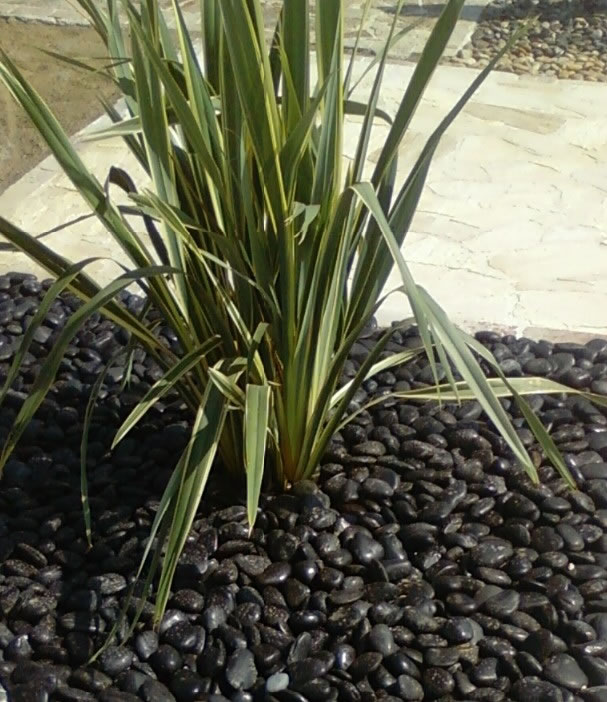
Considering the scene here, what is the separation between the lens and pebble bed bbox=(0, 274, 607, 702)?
2045 mm

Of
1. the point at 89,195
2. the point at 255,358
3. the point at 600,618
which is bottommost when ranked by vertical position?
the point at 600,618

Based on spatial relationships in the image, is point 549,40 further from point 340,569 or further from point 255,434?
point 255,434

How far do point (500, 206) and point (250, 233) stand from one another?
2.04 meters

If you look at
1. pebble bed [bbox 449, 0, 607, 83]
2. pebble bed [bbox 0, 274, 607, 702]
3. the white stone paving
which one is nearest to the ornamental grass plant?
pebble bed [bbox 0, 274, 607, 702]

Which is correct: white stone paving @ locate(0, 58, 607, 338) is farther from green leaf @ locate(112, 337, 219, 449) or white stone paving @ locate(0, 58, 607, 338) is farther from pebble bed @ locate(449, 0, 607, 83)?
green leaf @ locate(112, 337, 219, 449)

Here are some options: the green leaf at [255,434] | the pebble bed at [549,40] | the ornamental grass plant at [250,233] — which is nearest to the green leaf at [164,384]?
the ornamental grass plant at [250,233]

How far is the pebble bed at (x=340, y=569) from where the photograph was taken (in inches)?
80.5

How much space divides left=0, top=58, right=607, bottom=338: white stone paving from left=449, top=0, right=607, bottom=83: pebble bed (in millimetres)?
226

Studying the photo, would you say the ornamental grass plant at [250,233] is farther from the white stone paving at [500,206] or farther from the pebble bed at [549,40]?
the pebble bed at [549,40]

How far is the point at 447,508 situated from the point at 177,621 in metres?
0.62

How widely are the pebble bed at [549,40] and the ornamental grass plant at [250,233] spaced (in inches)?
120

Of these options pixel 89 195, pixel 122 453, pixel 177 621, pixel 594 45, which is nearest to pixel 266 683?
pixel 177 621

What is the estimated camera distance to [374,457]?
2510 mm

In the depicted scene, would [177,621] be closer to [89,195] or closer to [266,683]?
[266,683]
